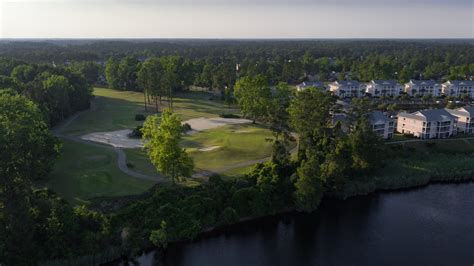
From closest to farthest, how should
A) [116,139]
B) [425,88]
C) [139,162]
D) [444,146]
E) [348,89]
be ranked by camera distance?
[139,162] < [444,146] < [116,139] < [348,89] < [425,88]

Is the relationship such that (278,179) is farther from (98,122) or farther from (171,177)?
(98,122)

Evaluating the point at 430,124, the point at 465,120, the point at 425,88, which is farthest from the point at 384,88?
the point at 430,124

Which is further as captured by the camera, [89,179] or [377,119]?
[377,119]

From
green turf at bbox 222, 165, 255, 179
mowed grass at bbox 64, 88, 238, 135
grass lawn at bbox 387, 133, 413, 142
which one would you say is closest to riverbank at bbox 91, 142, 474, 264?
green turf at bbox 222, 165, 255, 179

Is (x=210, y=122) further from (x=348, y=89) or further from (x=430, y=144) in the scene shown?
(x=348, y=89)

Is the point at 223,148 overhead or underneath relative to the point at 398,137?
underneath

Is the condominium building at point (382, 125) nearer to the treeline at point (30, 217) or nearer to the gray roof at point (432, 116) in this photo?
the gray roof at point (432, 116)

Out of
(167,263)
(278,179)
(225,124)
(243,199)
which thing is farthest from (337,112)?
(167,263)

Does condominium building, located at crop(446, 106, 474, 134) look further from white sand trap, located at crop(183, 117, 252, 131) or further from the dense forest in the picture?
white sand trap, located at crop(183, 117, 252, 131)
